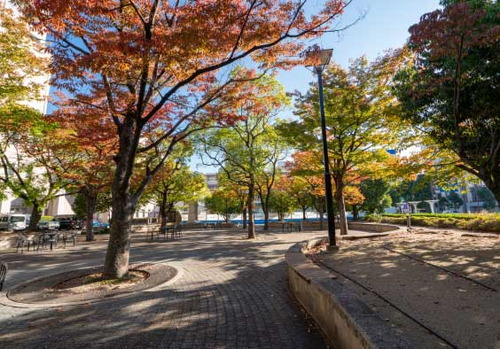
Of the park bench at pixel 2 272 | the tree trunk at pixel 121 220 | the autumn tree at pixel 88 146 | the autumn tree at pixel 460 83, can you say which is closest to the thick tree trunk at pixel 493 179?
the autumn tree at pixel 460 83

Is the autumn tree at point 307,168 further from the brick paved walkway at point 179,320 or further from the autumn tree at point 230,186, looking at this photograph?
the brick paved walkway at point 179,320

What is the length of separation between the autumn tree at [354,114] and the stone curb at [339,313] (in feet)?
25.8

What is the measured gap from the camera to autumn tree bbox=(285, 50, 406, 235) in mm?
10750

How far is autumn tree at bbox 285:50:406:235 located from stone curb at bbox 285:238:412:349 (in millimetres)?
7851

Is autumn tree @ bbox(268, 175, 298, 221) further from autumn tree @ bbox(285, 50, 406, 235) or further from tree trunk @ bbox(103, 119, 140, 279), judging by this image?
tree trunk @ bbox(103, 119, 140, 279)

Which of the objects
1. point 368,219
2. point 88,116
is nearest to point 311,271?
point 88,116

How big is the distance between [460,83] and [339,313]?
765 centimetres

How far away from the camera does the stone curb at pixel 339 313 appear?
235cm

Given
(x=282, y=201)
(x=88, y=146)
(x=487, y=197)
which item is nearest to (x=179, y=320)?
(x=88, y=146)

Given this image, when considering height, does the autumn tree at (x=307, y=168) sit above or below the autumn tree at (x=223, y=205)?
above

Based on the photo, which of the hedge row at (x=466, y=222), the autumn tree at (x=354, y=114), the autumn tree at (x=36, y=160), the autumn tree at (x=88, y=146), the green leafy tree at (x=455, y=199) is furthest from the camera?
the green leafy tree at (x=455, y=199)

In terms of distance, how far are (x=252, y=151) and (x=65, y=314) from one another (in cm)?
1320

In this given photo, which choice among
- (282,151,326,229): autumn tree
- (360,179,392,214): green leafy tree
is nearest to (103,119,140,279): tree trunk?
(282,151,326,229): autumn tree

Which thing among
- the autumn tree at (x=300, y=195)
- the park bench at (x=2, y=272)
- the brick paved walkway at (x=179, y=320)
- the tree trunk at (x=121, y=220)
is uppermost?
the autumn tree at (x=300, y=195)
